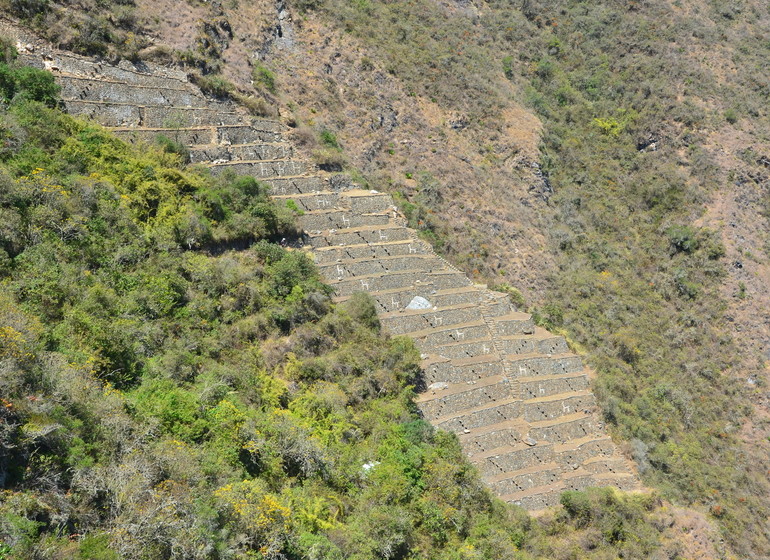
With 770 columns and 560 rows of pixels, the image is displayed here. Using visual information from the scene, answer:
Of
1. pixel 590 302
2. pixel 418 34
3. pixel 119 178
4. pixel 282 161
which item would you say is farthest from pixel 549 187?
pixel 119 178

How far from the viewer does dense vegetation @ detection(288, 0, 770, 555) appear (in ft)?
103

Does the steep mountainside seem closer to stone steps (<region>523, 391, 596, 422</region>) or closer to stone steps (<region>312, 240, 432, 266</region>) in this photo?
stone steps (<region>523, 391, 596, 422</region>)

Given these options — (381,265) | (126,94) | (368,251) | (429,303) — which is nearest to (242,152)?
(126,94)

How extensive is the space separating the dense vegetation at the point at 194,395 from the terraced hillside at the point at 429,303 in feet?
5.17

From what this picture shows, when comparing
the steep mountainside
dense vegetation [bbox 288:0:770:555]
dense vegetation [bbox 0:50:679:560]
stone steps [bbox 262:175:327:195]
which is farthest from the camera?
dense vegetation [bbox 288:0:770:555]

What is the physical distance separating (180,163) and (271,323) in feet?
25.6

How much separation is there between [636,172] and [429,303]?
28.0 m

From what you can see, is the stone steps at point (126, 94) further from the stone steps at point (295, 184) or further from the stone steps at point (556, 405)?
the stone steps at point (556, 405)

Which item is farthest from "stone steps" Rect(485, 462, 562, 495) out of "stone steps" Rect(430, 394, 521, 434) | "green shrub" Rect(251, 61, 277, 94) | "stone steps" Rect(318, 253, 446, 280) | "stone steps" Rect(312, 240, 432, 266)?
"green shrub" Rect(251, 61, 277, 94)

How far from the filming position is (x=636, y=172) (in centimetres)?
4712

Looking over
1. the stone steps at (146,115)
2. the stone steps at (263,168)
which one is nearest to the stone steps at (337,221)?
the stone steps at (263,168)

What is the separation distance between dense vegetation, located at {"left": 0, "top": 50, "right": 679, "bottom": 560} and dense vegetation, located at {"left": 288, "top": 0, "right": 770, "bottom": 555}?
9531mm

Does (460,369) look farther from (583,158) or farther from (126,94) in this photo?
(583,158)

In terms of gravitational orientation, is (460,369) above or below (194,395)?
below
